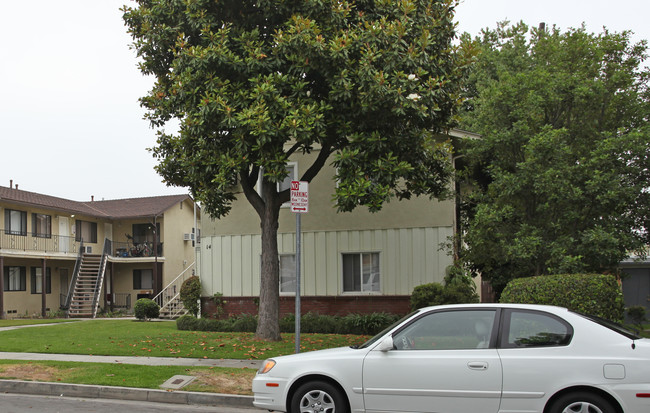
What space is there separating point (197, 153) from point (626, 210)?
9350 mm

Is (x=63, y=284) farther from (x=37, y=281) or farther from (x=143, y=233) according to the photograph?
(x=143, y=233)

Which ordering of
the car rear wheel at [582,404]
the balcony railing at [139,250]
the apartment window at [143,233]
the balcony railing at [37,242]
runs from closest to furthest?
the car rear wheel at [582,404] < the balcony railing at [37,242] < the balcony railing at [139,250] < the apartment window at [143,233]

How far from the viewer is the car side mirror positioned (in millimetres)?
6898

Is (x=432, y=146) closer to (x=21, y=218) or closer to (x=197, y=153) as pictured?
(x=197, y=153)

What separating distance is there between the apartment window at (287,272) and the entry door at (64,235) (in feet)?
63.6

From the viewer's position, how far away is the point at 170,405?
929 cm

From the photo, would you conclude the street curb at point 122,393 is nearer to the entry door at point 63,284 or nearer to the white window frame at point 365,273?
the white window frame at point 365,273

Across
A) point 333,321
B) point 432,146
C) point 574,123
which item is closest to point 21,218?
point 333,321

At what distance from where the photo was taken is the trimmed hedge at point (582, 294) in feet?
32.2

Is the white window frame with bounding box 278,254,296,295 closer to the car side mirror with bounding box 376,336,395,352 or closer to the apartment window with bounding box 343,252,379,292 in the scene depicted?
the apartment window with bounding box 343,252,379,292

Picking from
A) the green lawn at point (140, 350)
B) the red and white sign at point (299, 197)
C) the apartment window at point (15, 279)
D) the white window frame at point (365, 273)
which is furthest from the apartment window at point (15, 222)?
the red and white sign at point (299, 197)

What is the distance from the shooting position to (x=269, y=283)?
592 inches

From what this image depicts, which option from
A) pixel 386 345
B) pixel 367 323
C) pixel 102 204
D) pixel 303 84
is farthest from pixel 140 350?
pixel 102 204

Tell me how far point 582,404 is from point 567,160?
25.7ft
